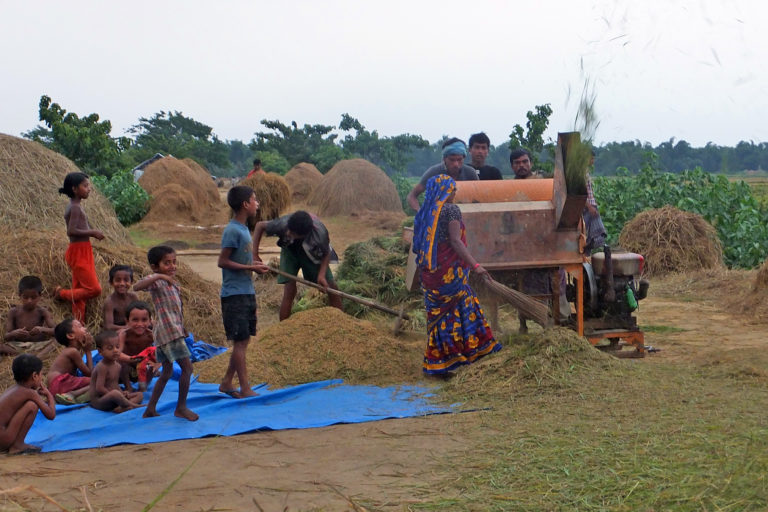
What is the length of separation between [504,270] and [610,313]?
98cm

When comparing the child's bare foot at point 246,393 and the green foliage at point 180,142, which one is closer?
the child's bare foot at point 246,393

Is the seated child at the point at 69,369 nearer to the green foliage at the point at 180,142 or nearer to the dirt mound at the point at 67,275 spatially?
the dirt mound at the point at 67,275

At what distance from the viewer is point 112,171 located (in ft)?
87.5

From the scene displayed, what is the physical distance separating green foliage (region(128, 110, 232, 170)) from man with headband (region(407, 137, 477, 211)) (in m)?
35.6

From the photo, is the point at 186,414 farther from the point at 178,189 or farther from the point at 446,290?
the point at 178,189

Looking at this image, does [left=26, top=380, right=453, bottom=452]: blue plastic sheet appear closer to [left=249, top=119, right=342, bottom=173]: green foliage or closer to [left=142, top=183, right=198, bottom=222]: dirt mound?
[left=142, top=183, right=198, bottom=222]: dirt mound

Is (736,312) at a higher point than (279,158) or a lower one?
lower

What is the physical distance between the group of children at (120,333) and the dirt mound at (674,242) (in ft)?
24.9

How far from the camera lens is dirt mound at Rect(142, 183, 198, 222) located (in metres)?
23.1

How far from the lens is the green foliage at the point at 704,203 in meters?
12.2

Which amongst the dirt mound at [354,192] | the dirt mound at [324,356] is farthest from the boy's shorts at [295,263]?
the dirt mound at [354,192]

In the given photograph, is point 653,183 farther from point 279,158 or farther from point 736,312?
point 279,158

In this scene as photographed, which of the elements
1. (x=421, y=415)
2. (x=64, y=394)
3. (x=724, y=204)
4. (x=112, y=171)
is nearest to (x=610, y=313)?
(x=421, y=415)

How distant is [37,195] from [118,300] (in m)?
3.45
